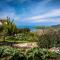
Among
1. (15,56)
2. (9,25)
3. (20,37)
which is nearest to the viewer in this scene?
(15,56)

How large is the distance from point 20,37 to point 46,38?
13.4 ft

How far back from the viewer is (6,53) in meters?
7.93

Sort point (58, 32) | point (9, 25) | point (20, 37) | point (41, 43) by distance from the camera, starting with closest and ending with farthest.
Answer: point (41, 43) → point (58, 32) → point (20, 37) → point (9, 25)

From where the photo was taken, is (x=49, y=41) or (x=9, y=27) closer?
(x=49, y=41)

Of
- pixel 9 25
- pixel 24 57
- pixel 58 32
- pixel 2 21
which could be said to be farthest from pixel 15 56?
pixel 2 21

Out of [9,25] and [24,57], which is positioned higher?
[9,25]

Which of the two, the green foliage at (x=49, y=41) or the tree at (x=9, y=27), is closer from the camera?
the green foliage at (x=49, y=41)

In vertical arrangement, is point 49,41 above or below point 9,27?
below

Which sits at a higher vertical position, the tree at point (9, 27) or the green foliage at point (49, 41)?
the tree at point (9, 27)

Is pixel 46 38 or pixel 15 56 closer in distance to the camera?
pixel 15 56

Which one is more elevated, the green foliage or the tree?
the tree

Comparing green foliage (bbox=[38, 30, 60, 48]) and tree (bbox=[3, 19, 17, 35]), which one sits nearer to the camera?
green foliage (bbox=[38, 30, 60, 48])

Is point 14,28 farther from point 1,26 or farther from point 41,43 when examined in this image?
point 41,43

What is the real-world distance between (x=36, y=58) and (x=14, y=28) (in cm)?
899
